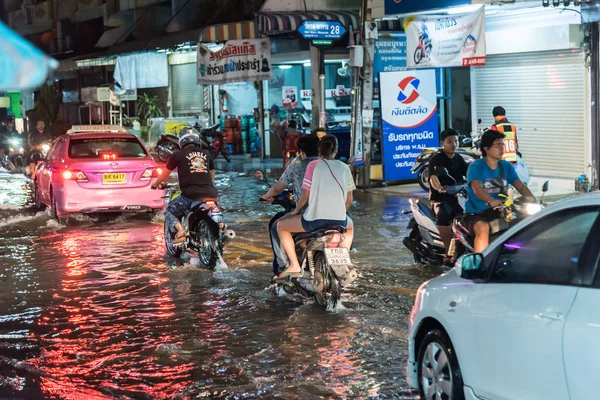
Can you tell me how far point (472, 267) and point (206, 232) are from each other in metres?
6.78

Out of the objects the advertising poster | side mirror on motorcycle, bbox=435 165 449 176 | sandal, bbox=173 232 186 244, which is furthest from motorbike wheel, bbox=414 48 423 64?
the advertising poster

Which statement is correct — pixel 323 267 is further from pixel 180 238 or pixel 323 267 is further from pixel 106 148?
pixel 106 148

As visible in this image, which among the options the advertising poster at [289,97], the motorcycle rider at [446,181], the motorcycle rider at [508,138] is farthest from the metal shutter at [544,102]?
the advertising poster at [289,97]

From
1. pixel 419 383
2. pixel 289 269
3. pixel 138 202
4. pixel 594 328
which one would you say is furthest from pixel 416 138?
pixel 594 328

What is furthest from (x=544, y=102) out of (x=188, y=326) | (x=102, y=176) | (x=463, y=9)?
(x=188, y=326)

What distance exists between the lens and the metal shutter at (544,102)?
1789 cm

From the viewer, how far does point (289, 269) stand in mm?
9648

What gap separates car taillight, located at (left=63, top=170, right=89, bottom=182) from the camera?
16219 millimetres

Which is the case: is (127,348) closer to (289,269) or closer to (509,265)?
(289,269)

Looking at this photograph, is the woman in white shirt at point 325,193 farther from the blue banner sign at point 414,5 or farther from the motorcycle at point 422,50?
the motorcycle at point 422,50

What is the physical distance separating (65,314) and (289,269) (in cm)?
222

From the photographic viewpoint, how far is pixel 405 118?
68.0 feet

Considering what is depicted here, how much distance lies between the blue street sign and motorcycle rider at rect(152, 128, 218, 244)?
8847mm

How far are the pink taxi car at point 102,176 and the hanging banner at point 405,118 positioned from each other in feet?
18.8
